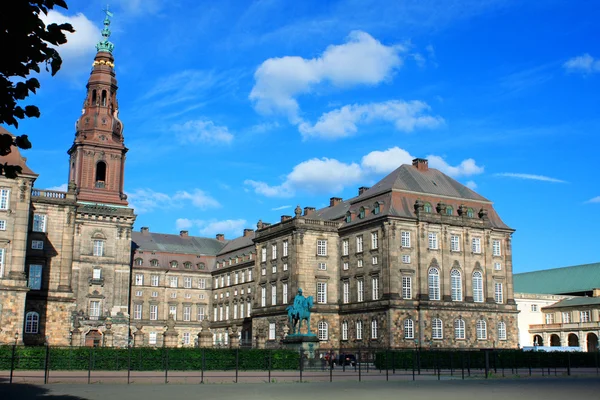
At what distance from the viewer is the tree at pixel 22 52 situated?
9.48m

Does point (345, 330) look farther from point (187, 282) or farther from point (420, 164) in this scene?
point (187, 282)

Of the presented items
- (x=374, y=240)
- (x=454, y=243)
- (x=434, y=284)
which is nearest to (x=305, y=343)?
(x=374, y=240)

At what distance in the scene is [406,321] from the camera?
2803 inches

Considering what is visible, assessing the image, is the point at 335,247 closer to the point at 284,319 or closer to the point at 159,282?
the point at 284,319

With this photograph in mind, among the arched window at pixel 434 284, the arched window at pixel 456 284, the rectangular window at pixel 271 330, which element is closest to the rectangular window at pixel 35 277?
the rectangular window at pixel 271 330

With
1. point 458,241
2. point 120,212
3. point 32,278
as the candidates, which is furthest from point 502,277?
point 32,278

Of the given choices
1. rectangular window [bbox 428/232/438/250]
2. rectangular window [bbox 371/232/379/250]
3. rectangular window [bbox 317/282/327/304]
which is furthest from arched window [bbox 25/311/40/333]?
rectangular window [bbox 428/232/438/250]

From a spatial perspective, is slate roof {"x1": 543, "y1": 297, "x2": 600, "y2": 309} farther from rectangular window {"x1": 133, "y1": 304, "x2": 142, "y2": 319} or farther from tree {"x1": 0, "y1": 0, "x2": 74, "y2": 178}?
tree {"x1": 0, "y1": 0, "x2": 74, "y2": 178}

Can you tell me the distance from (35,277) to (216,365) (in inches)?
1406

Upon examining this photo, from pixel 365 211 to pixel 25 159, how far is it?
117ft

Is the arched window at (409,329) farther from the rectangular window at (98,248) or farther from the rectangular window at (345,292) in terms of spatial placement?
the rectangular window at (98,248)

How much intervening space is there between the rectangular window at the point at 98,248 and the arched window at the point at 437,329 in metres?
39.0

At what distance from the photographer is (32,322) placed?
7056 cm

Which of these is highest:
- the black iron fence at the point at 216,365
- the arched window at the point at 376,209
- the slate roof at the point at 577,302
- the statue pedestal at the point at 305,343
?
the arched window at the point at 376,209
